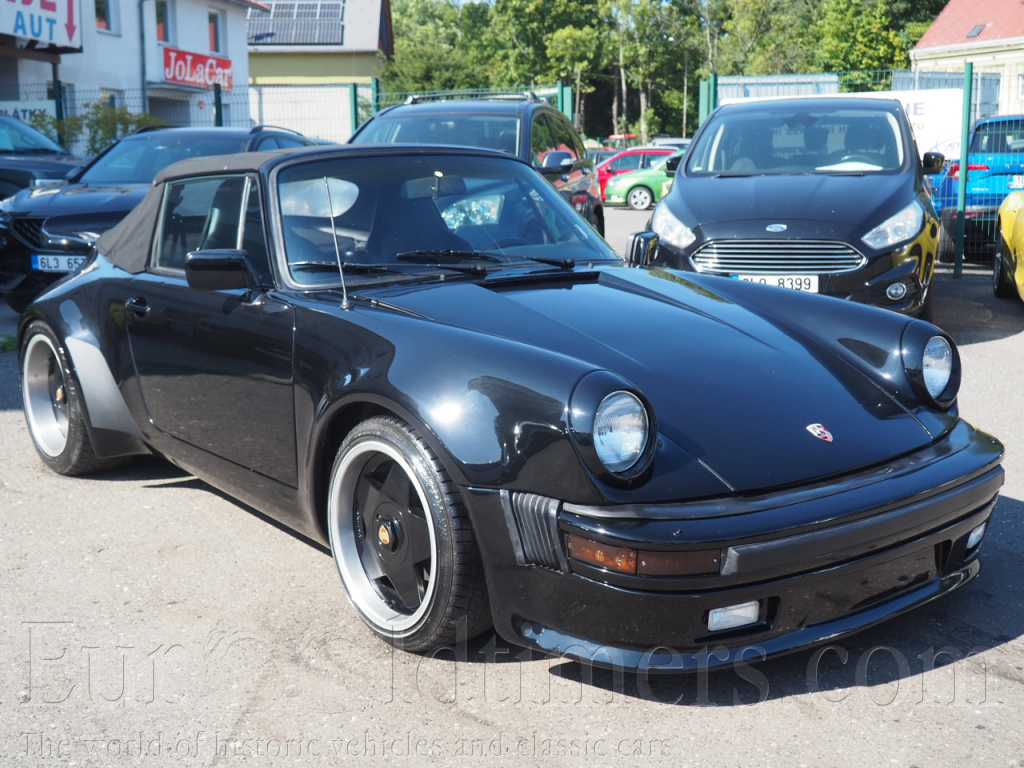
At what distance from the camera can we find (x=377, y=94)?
51.5ft

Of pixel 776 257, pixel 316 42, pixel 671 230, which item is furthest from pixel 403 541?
pixel 316 42

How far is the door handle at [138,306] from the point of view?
12.8 feet

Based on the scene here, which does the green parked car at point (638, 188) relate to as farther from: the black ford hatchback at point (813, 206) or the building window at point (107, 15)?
the black ford hatchback at point (813, 206)

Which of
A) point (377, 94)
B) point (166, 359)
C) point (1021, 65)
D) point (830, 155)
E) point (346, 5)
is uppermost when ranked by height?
point (346, 5)

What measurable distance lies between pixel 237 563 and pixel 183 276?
1072mm

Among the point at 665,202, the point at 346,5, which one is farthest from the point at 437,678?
the point at 346,5

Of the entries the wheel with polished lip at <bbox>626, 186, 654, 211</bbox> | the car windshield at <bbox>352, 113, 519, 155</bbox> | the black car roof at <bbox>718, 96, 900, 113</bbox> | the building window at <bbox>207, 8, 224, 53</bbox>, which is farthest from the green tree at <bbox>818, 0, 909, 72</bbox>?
the car windshield at <bbox>352, 113, 519, 155</bbox>

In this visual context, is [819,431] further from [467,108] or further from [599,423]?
[467,108]

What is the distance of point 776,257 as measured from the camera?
6.36 m

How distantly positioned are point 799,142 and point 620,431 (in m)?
5.64

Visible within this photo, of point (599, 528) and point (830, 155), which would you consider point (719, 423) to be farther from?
point (830, 155)

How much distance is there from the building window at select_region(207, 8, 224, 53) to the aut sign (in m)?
10.3

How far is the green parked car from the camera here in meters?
23.0

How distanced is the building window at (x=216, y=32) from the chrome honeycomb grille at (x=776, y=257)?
1210 inches
